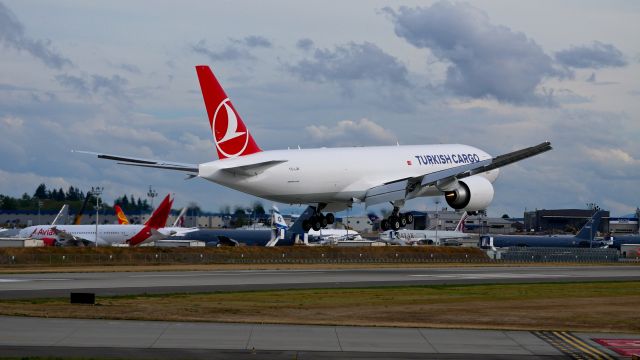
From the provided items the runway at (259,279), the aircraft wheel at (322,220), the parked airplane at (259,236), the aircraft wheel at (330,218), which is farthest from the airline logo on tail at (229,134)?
the parked airplane at (259,236)

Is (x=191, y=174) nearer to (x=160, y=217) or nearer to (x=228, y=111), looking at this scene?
(x=228, y=111)

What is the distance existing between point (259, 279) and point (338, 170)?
8280mm

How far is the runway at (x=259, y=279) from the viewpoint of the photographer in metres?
52.7

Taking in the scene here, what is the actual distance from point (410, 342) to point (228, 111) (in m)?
32.9

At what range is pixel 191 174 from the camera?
59.3 meters

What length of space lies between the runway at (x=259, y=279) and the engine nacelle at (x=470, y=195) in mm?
4727

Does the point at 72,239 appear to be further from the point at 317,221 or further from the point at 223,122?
the point at 223,122

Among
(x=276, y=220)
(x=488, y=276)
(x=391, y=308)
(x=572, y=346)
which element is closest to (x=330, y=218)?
(x=488, y=276)

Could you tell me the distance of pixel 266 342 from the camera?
3022cm

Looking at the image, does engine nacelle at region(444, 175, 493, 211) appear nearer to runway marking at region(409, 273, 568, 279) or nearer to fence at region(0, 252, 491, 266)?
runway marking at region(409, 273, 568, 279)

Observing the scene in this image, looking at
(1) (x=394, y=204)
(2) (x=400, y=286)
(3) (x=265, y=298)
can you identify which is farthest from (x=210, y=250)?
(3) (x=265, y=298)

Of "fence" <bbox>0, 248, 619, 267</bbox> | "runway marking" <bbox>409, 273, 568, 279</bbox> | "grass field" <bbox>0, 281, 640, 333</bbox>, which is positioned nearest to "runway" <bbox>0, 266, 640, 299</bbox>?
"runway marking" <bbox>409, 273, 568, 279</bbox>

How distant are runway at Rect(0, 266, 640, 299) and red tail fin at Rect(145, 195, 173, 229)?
173 feet

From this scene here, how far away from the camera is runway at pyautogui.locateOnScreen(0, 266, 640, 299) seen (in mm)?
52656
